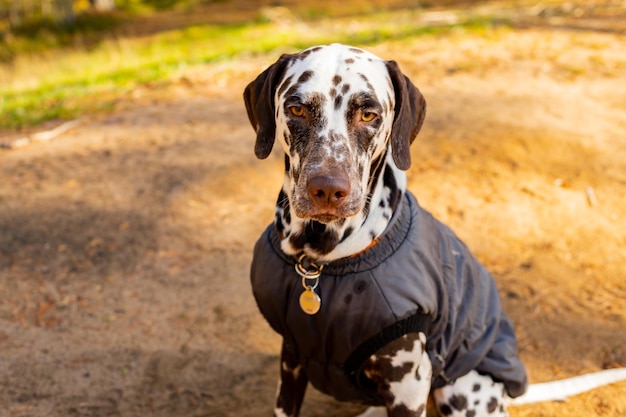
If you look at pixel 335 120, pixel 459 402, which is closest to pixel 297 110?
pixel 335 120

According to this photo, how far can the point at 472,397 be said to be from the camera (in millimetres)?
3312

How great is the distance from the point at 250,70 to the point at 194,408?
6.26m

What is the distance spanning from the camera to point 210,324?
4.69 meters

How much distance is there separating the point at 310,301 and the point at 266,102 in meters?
0.93

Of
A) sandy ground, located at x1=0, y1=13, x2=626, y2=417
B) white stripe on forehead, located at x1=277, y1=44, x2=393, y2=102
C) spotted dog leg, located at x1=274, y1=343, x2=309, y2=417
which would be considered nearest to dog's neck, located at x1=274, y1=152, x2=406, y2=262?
white stripe on forehead, located at x1=277, y1=44, x2=393, y2=102

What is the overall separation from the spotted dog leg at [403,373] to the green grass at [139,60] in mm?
6196

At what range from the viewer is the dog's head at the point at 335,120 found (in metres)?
2.72

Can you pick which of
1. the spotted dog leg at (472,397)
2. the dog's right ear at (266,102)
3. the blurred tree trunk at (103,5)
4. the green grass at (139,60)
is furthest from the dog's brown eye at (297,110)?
the blurred tree trunk at (103,5)

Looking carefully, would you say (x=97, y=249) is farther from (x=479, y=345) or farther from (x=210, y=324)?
(x=479, y=345)

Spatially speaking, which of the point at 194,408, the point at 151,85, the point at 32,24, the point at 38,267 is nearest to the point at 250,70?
the point at 151,85

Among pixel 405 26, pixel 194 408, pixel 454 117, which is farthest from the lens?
pixel 405 26

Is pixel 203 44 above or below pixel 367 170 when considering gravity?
below

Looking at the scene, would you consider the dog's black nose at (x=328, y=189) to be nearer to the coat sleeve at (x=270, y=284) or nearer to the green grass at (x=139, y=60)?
the coat sleeve at (x=270, y=284)

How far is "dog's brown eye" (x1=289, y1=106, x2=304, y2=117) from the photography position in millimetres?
2831
